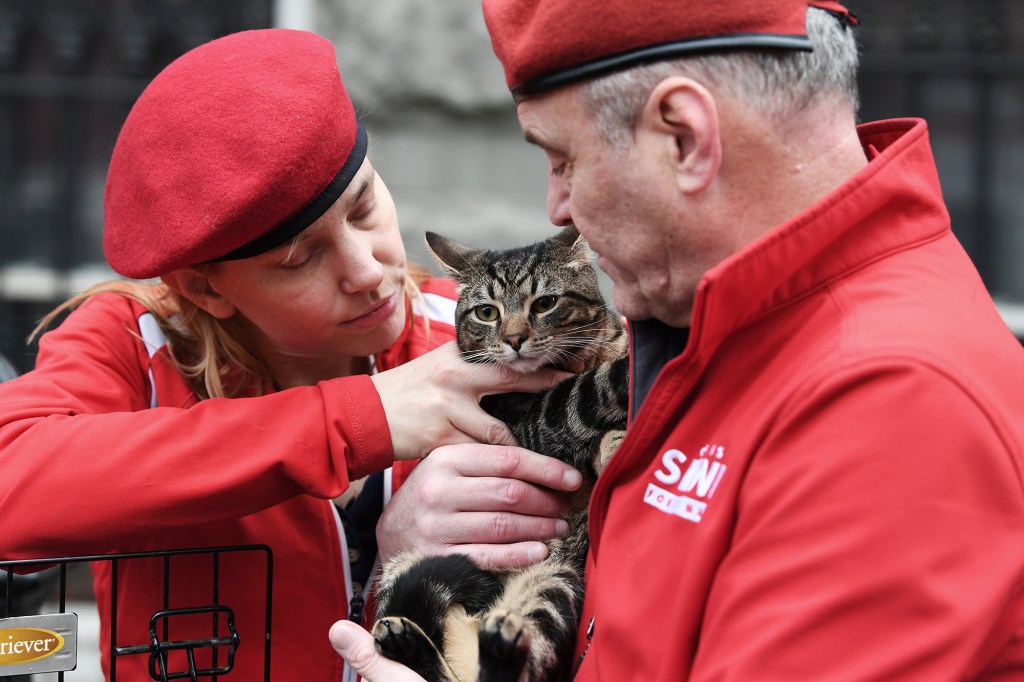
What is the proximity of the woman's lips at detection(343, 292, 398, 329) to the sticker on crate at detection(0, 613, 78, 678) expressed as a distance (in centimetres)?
70

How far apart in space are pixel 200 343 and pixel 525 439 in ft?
2.25

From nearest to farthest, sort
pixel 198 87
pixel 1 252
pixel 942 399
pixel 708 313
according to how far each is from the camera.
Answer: pixel 942 399
pixel 708 313
pixel 198 87
pixel 1 252

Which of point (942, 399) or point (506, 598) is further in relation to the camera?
point (506, 598)

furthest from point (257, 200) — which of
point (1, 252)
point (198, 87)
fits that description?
point (1, 252)

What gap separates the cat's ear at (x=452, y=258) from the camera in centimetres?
224

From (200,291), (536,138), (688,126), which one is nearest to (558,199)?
(536,138)

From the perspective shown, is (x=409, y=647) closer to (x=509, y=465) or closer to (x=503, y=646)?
(x=503, y=646)

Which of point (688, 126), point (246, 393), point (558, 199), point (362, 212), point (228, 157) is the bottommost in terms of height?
point (246, 393)

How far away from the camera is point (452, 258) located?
224 cm

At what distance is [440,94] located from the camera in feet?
11.9

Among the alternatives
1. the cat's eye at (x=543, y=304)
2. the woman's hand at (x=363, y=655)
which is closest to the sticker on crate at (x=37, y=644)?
the woman's hand at (x=363, y=655)

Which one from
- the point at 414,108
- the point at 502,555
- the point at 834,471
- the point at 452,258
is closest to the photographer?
the point at 834,471

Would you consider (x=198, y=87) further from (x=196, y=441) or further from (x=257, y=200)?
(x=196, y=441)

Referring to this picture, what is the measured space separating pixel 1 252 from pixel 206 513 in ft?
9.41
